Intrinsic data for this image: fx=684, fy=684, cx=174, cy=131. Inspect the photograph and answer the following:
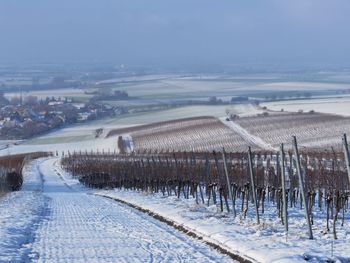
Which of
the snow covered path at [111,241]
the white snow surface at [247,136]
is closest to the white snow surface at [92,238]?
the snow covered path at [111,241]

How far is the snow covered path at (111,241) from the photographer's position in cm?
1193

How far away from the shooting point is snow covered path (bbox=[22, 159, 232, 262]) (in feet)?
39.1

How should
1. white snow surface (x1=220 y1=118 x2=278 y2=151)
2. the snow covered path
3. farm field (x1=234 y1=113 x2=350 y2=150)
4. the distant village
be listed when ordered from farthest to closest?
the distant village → white snow surface (x1=220 y1=118 x2=278 y2=151) → farm field (x1=234 y1=113 x2=350 y2=150) → the snow covered path

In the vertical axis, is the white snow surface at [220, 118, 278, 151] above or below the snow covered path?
below

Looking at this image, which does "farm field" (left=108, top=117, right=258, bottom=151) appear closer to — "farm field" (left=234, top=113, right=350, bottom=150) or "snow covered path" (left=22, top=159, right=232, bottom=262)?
"farm field" (left=234, top=113, right=350, bottom=150)

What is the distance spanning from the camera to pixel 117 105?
129250 mm

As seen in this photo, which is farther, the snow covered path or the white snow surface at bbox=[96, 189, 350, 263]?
the snow covered path

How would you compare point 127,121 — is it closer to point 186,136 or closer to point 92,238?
point 186,136

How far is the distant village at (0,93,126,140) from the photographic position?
101812mm

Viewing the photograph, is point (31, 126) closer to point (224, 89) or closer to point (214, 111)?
point (214, 111)

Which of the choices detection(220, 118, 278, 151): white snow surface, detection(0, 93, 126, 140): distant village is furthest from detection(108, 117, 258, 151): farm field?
detection(0, 93, 126, 140): distant village

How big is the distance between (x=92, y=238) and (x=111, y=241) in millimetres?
627

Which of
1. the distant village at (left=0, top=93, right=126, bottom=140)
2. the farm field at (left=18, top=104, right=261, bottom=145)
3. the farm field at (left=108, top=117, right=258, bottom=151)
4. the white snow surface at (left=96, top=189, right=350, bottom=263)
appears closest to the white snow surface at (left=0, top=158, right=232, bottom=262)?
the white snow surface at (left=96, top=189, right=350, bottom=263)

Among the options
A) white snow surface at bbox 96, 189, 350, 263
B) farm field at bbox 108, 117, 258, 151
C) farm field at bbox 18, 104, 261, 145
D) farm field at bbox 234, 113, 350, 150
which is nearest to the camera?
white snow surface at bbox 96, 189, 350, 263
